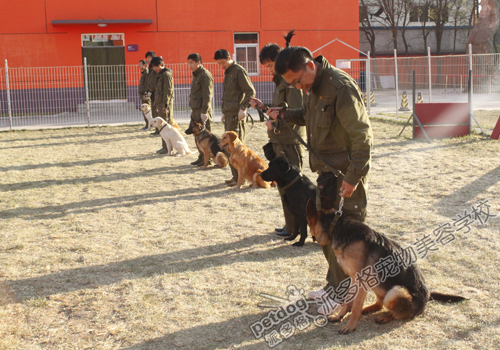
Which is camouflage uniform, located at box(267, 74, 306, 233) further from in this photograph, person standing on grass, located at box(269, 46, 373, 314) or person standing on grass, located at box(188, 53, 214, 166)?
person standing on grass, located at box(188, 53, 214, 166)

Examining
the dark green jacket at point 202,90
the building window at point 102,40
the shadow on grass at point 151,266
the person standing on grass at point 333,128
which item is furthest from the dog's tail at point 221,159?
the building window at point 102,40

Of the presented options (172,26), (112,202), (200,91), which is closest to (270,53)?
(112,202)

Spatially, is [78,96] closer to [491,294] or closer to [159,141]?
[159,141]

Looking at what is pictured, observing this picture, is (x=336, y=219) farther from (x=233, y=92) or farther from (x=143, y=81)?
(x=143, y=81)

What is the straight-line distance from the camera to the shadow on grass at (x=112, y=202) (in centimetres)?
623

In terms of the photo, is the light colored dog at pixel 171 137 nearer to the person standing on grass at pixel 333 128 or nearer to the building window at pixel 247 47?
the person standing on grass at pixel 333 128

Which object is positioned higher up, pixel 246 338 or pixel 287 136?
pixel 287 136

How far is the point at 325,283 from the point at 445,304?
0.92 m

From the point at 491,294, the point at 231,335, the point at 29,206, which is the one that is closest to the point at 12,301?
the point at 231,335

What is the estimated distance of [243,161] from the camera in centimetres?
708

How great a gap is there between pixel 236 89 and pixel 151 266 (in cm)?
385

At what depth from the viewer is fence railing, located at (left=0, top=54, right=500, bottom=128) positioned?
1511 centimetres

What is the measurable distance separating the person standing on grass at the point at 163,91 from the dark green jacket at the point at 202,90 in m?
1.46

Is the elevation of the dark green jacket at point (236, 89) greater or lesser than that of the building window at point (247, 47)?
lesser
